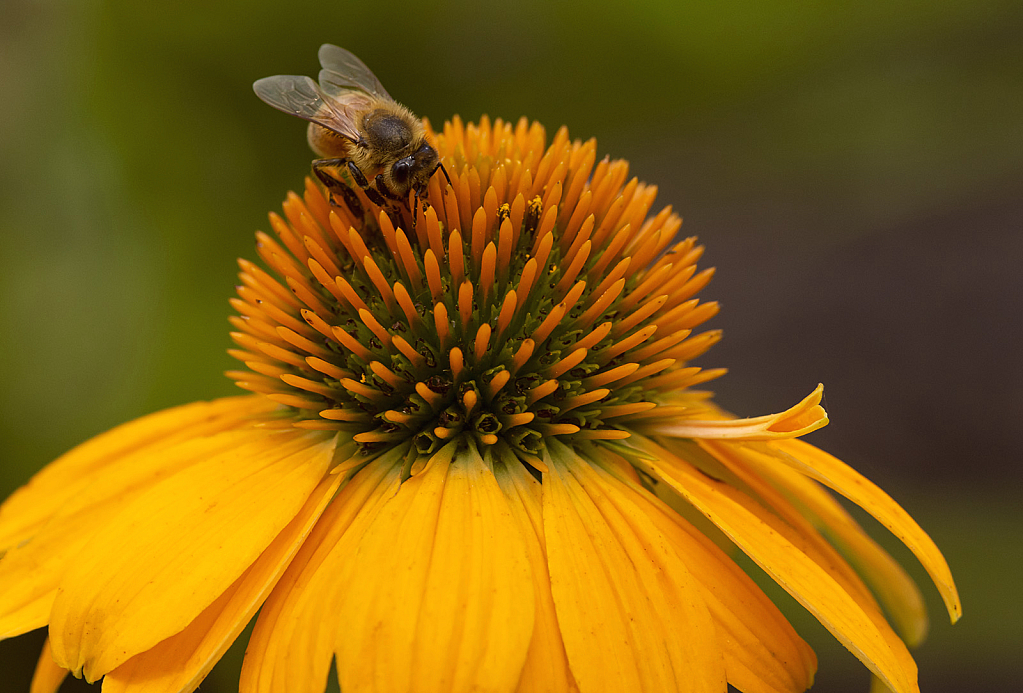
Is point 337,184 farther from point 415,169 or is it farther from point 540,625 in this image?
point 540,625

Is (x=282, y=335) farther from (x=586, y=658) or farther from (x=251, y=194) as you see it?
(x=251, y=194)

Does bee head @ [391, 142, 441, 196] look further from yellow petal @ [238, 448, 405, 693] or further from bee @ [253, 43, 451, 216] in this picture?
yellow petal @ [238, 448, 405, 693]

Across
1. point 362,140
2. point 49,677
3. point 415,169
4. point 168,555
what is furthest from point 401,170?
point 49,677

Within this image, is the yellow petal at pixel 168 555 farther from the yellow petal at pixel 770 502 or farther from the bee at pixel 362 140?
the yellow petal at pixel 770 502

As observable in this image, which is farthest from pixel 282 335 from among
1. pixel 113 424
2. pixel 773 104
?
pixel 773 104

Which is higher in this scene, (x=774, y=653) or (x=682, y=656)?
(x=682, y=656)

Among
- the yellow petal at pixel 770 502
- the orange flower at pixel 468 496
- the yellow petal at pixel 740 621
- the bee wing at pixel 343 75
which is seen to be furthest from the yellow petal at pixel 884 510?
the bee wing at pixel 343 75
